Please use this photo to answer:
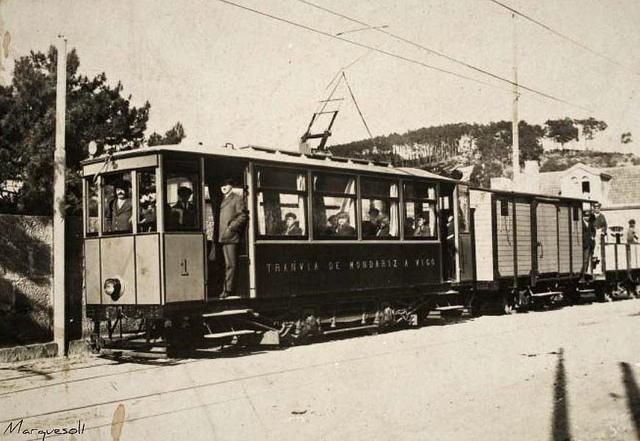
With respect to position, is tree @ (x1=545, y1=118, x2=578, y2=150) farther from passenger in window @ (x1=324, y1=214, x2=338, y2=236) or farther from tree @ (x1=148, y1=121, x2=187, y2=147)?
passenger in window @ (x1=324, y1=214, x2=338, y2=236)

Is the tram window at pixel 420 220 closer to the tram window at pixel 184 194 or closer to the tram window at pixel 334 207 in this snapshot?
the tram window at pixel 334 207

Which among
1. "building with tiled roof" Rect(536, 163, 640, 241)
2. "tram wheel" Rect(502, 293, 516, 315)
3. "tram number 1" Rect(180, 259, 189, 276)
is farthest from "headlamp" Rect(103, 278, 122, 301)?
"building with tiled roof" Rect(536, 163, 640, 241)

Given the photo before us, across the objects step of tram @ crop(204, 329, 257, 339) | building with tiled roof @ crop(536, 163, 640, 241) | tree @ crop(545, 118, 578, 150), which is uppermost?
tree @ crop(545, 118, 578, 150)

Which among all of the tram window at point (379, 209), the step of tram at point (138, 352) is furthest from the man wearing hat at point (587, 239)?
the step of tram at point (138, 352)

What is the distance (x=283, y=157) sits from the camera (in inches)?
418

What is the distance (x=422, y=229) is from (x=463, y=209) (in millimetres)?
1671

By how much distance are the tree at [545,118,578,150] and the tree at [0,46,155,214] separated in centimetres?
10782

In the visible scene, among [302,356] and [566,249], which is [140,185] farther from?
[566,249]

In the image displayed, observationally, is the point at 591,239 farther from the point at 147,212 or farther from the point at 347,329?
the point at 147,212

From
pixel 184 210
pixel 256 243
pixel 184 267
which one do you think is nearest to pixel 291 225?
pixel 256 243

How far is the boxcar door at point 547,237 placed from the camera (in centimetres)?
1733

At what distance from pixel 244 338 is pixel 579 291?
1237 centimetres

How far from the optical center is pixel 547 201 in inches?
699

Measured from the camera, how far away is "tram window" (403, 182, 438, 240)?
12773 mm
